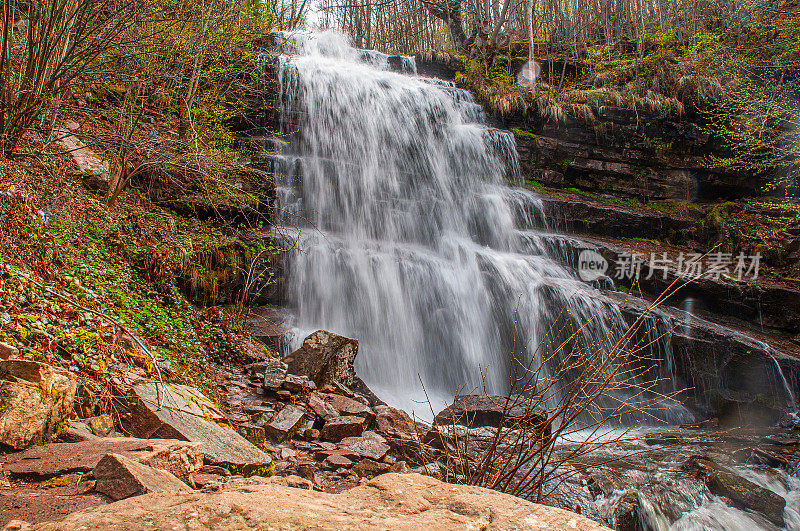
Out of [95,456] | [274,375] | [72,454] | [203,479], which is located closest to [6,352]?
[72,454]

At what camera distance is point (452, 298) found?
9320 mm

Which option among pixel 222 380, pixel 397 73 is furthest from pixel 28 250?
pixel 397 73

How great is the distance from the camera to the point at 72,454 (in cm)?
215

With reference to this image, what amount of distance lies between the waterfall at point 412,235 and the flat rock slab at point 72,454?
182 inches

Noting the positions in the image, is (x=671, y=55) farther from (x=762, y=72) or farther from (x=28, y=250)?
(x=28, y=250)

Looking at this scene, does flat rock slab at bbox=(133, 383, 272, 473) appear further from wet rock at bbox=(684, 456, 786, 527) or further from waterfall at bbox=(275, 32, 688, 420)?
wet rock at bbox=(684, 456, 786, 527)

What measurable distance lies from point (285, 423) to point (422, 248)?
7003 mm

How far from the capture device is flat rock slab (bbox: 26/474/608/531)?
46.0 inches

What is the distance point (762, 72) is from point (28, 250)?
20403mm

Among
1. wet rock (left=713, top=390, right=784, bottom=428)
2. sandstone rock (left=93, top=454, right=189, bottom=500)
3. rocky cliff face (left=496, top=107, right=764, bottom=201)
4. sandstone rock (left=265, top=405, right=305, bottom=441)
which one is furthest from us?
rocky cliff face (left=496, top=107, right=764, bottom=201)

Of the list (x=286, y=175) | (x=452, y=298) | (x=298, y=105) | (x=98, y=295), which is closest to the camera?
(x=98, y=295)

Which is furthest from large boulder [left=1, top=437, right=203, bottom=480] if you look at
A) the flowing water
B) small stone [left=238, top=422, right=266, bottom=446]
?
the flowing water

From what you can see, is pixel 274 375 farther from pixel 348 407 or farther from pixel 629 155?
pixel 629 155

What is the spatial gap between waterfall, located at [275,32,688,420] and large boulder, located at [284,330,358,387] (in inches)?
52.2
